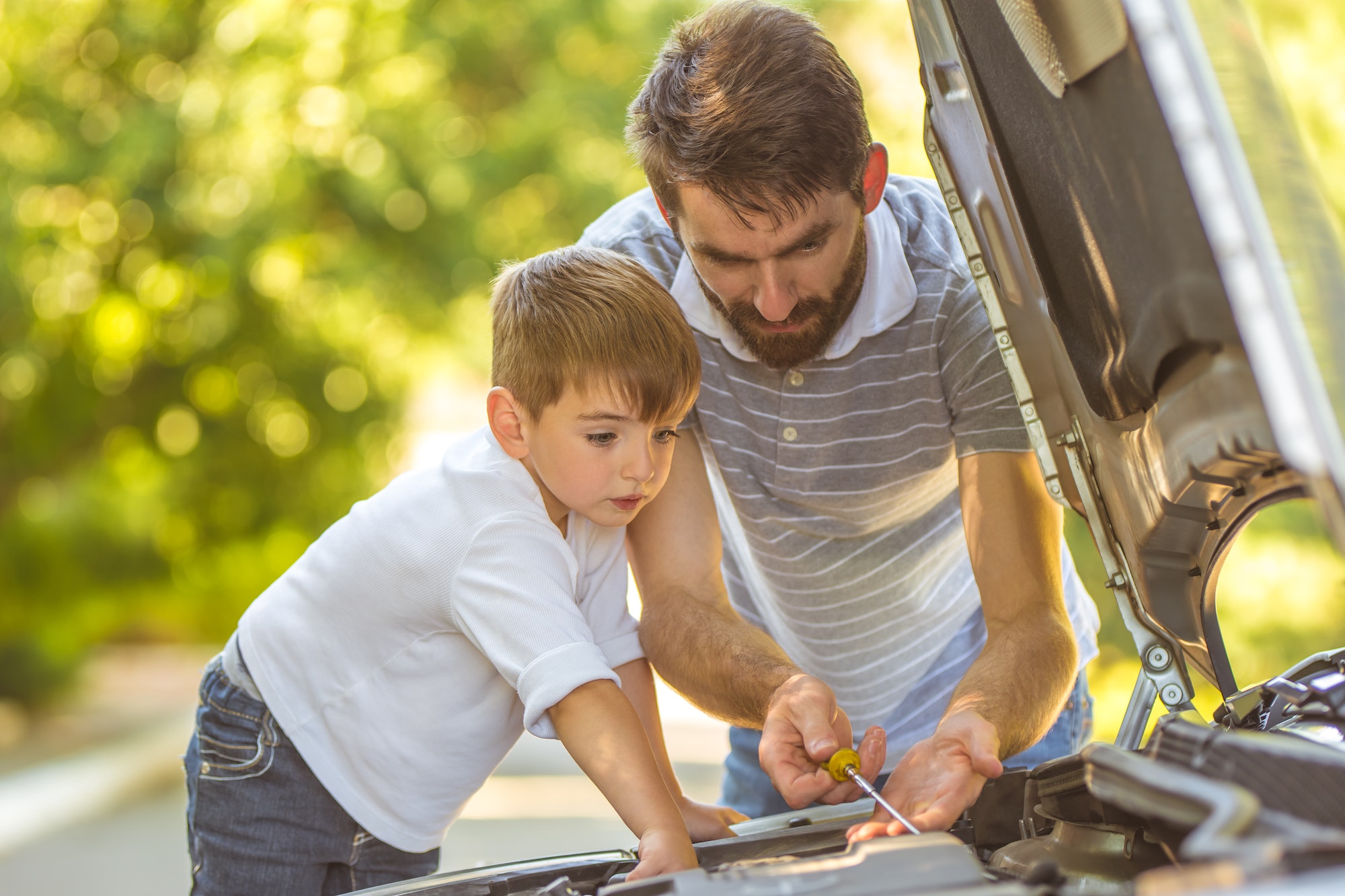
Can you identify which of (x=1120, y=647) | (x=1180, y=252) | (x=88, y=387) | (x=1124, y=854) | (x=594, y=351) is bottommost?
(x=1120, y=647)

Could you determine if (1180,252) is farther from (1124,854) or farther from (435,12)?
(435,12)

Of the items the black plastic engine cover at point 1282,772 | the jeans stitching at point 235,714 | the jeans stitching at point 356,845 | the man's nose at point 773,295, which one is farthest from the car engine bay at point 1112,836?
the man's nose at point 773,295

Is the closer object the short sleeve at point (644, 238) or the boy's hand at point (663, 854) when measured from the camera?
the boy's hand at point (663, 854)

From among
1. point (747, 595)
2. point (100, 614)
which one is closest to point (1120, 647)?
point (747, 595)

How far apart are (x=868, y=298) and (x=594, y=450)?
1.91ft

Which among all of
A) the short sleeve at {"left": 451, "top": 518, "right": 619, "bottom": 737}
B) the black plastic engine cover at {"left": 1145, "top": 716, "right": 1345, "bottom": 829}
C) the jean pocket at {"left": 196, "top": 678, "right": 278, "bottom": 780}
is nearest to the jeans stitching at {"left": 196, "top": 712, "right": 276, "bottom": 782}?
the jean pocket at {"left": 196, "top": 678, "right": 278, "bottom": 780}

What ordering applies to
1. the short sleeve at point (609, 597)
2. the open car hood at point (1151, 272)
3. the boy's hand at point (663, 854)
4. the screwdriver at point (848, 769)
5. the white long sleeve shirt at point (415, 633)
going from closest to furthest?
the open car hood at point (1151, 272) < the boy's hand at point (663, 854) < the screwdriver at point (848, 769) < the white long sleeve shirt at point (415, 633) < the short sleeve at point (609, 597)

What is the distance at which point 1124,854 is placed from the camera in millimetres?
1256

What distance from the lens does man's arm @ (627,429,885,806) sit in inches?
60.9

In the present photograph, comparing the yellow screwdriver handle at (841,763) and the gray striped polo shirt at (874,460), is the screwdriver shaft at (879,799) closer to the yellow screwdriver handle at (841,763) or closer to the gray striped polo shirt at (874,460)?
the yellow screwdriver handle at (841,763)

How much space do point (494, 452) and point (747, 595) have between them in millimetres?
805

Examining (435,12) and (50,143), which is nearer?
(50,143)

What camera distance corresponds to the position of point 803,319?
5.99 ft

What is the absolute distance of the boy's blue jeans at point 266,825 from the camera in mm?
1721
